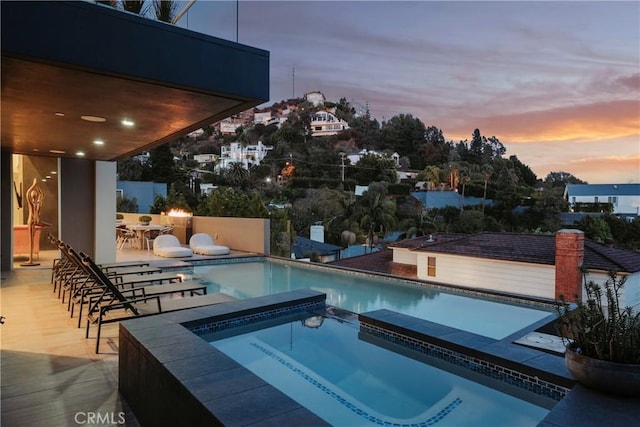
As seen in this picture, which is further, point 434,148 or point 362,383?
point 434,148

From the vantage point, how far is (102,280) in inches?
190

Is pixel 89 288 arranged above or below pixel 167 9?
below

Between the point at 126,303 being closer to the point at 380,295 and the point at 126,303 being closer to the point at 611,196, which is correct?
the point at 380,295

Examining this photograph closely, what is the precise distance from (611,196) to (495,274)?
87.8 ft

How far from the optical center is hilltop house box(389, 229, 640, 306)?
33.9 feet

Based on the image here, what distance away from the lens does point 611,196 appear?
33125 millimetres

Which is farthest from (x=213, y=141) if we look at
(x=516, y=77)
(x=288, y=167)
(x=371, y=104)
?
(x=516, y=77)

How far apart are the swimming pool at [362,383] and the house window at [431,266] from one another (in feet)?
32.2

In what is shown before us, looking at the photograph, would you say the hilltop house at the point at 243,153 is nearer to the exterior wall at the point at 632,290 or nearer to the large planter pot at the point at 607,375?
the exterior wall at the point at 632,290

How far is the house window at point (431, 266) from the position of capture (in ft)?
47.5

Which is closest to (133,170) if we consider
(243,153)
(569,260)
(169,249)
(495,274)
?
(243,153)

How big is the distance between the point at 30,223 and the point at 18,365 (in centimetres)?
636

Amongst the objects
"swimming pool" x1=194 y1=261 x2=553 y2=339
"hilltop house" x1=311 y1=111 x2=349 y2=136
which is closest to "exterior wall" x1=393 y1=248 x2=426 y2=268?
"swimming pool" x1=194 y1=261 x2=553 y2=339

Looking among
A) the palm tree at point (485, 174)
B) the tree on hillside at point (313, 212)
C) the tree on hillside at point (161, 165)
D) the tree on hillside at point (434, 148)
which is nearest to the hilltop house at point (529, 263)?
the tree on hillside at point (313, 212)
